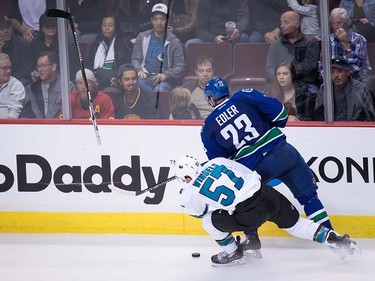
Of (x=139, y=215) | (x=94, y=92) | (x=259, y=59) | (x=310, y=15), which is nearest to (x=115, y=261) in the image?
(x=139, y=215)

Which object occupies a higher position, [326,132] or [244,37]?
[244,37]

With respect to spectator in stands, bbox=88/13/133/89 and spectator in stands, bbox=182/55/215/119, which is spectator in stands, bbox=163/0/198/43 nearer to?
spectator in stands, bbox=182/55/215/119

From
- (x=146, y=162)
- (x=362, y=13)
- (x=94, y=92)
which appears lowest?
(x=146, y=162)

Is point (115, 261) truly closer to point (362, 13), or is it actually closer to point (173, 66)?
point (173, 66)

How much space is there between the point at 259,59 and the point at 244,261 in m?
1.20

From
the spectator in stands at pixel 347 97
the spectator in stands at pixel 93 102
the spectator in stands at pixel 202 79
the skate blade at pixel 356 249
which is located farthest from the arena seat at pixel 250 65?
the skate blade at pixel 356 249

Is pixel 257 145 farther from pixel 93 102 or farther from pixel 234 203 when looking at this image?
pixel 93 102

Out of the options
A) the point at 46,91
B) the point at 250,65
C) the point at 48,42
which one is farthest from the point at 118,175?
the point at 250,65

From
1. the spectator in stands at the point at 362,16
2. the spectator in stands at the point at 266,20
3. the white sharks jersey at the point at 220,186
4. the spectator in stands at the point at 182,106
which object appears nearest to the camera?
the white sharks jersey at the point at 220,186

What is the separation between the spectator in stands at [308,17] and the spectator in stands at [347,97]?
207 millimetres

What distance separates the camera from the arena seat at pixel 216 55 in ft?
16.3

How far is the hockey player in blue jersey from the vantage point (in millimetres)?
4297

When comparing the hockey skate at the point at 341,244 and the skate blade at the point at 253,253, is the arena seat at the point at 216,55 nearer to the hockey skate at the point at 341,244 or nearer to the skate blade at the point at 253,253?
the skate blade at the point at 253,253

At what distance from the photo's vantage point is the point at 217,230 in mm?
4293
